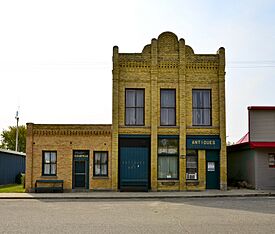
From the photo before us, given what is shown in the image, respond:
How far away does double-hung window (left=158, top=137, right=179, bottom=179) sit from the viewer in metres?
30.1

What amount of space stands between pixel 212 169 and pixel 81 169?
8830 millimetres

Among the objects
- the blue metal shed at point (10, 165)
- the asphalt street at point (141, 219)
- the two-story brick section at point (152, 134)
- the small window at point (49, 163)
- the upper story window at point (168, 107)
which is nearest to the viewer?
the asphalt street at point (141, 219)

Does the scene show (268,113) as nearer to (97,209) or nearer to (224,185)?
(224,185)

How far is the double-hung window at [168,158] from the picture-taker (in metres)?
30.1

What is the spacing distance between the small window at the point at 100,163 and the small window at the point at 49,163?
2706 millimetres

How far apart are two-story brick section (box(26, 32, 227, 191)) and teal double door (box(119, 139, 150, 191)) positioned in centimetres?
7

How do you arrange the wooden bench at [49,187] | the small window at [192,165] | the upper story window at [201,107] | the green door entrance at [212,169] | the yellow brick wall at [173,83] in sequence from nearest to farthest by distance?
the wooden bench at [49,187]
the yellow brick wall at [173,83]
the small window at [192,165]
the green door entrance at [212,169]
the upper story window at [201,107]

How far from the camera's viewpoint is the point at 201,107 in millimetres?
30859

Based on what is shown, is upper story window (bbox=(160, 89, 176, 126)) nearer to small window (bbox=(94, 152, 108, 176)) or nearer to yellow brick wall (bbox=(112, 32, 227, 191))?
A: yellow brick wall (bbox=(112, 32, 227, 191))

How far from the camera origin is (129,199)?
81.8 feet

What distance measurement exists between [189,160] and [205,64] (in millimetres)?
6646

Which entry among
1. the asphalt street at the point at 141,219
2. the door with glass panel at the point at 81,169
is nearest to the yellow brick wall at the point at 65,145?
the door with glass panel at the point at 81,169

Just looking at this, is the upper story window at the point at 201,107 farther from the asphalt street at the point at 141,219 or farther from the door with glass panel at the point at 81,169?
the asphalt street at the point at 141,219

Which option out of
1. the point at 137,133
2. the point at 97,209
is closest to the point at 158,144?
the point at 137,133
